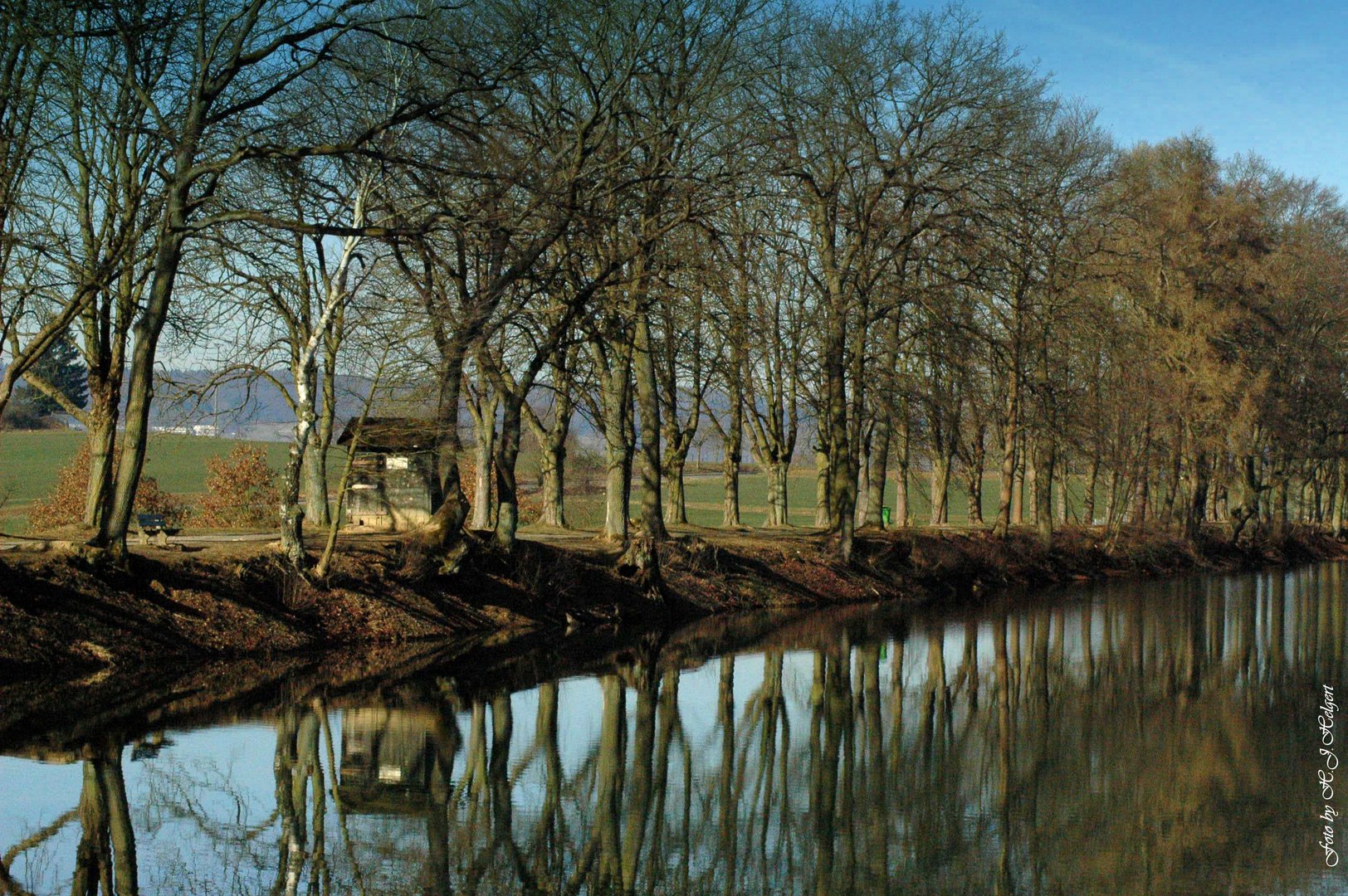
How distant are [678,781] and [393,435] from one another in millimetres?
15661

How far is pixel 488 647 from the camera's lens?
73.3ft

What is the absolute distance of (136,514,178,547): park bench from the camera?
23000 mm

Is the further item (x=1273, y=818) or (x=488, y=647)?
(x=488, y=647)

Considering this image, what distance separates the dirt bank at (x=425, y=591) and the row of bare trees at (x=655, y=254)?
35.9 inches

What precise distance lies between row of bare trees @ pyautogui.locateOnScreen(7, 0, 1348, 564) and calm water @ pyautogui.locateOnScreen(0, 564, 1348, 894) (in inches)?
235

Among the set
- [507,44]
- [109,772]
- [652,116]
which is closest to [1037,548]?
[652,116]

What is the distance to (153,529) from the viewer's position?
923 inches

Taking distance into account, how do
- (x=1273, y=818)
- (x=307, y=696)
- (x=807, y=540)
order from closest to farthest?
(x=1273, y=818) < (x=307, y=696) < (x=807, y=540)

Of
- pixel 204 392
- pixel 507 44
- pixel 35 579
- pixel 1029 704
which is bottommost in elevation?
pixel 1029 704

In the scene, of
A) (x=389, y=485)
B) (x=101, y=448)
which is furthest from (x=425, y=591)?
(x=101, y=448)

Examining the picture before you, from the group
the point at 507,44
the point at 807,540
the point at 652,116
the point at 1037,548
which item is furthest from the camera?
the point at 1037,548

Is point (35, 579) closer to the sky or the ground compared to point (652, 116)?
closer to the ground

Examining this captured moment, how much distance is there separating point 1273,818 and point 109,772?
1010cm

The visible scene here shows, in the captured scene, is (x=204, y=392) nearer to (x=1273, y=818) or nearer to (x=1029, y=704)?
(x=1029, y=704)
